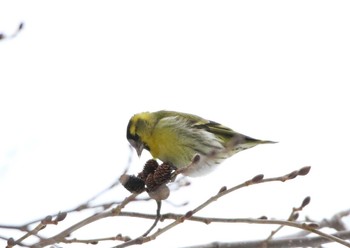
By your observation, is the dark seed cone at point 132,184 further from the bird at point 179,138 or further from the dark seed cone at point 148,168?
the bird at point 179,138

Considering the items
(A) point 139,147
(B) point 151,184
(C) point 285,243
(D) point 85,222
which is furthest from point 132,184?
(A) point 139,147

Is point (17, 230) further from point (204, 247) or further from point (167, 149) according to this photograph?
point (167, 149)

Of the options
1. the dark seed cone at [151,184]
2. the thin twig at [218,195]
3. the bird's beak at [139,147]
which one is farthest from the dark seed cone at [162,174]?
the bird's beak at [139,147]

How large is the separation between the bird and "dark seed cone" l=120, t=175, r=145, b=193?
1723 millimetres

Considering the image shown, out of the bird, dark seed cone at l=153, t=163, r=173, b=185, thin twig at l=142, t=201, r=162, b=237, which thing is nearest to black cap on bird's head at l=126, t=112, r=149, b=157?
the bird

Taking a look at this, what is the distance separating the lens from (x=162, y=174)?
272cm

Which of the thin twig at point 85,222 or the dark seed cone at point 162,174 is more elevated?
the dark seed cone at point 162,174

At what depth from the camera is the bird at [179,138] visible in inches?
179

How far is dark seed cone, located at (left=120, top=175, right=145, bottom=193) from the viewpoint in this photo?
262 centimetres

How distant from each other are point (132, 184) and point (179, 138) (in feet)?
6.93

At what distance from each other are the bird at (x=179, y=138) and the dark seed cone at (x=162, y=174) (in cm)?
160

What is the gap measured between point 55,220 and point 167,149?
6.87 feet

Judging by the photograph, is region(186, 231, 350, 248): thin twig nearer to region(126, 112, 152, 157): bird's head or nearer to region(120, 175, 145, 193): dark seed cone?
region(120, 175, 145, 193): dark seed cone

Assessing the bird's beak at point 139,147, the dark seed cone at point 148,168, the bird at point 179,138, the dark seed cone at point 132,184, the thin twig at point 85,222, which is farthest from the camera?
the bird's beak at point 139,147
